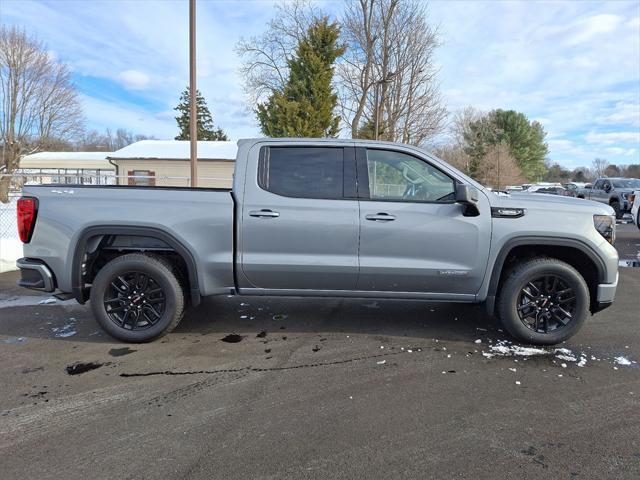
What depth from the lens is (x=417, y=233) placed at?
4109mm

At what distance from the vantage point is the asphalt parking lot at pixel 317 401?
253cm

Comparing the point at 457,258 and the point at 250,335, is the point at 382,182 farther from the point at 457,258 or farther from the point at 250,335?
the point at 250,335

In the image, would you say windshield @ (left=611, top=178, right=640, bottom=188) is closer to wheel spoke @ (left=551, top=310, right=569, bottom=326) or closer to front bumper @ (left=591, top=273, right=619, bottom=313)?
front bumper @ (left=591, top=273, right=619, bottom=313)

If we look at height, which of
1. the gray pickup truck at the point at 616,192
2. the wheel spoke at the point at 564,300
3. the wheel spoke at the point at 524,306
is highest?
the gray pickup truck at the point at 616,192

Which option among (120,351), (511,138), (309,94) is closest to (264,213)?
(120,351)

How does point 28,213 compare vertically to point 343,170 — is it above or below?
below

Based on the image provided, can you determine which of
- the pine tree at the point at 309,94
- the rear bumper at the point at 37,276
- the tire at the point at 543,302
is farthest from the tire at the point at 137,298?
the pine tree at the point at 309,94

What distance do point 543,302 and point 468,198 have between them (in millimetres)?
1309

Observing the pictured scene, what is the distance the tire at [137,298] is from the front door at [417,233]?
1855 millimetres

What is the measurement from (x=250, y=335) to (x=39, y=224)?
2.24m

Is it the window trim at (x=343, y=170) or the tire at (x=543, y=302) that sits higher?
the window trim at (x=343, y=170)

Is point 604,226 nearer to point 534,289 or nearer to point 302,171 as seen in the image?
point 534,289

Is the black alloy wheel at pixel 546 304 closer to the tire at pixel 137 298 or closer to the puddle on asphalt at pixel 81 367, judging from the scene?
the tire at pixel 137 298

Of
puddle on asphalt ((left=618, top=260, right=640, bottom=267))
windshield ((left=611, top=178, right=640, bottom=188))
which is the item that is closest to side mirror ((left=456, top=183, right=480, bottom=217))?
puddle on asphalt ((left=618, top=260, right=640, bottom=267))
